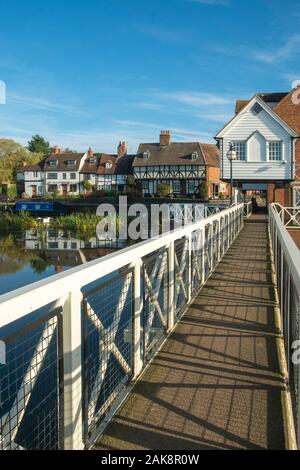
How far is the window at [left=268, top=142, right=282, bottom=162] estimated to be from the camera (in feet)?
87.6

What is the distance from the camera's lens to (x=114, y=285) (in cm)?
363

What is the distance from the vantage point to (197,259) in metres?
7.56

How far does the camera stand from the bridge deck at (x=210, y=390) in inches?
119

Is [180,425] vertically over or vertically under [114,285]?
under

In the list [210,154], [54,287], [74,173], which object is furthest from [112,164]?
[54,287]

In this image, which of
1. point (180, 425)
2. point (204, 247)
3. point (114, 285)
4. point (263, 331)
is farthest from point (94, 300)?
point (204, 247)

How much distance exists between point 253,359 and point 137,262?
155cm

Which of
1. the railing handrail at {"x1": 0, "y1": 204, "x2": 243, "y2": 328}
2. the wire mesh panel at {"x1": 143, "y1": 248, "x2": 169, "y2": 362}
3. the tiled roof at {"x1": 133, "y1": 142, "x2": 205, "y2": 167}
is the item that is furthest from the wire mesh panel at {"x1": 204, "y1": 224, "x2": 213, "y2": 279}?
the tiled roof at {"x1": 133, "y1": 142, "x2": 205, "y2": 167}

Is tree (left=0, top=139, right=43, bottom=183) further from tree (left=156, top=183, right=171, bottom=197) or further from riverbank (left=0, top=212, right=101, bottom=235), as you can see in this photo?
riverbank (left=0, top=212, right=101, bottom=235)

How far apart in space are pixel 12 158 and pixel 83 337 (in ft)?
286

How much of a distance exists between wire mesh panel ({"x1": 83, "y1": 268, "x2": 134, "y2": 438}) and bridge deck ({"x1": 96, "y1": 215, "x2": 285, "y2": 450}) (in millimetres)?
152

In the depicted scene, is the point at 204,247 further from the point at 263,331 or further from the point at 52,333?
the point at 52,333

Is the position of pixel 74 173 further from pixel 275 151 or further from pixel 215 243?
pixel 215 243

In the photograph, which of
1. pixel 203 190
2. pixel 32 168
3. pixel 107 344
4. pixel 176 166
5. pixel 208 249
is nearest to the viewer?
pixel 107 344
